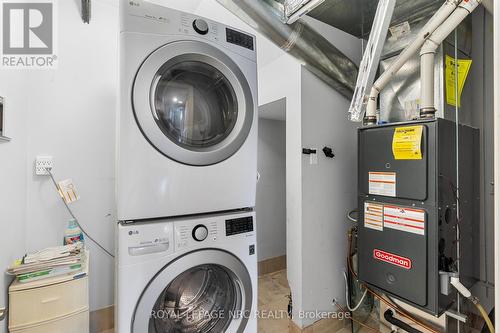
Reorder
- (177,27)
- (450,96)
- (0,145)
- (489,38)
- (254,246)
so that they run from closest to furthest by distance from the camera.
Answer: (177,27) → (254,246) → (0,145) → (450,96) → (489,38)

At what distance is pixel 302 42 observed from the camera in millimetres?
1521

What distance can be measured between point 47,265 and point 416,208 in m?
1.92

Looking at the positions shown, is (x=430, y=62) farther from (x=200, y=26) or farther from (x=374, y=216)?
(x=200, y=26)

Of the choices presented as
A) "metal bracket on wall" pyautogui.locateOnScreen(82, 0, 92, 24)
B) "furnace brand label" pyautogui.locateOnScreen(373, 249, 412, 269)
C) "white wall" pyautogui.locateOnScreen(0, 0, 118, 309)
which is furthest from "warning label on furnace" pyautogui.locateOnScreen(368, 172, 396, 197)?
"metal bracket on wall" pyautogui.locateOnScreen(82, 0, 92, 24)

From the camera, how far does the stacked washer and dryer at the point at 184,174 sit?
2.99 feet

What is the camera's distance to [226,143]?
3.53 feet

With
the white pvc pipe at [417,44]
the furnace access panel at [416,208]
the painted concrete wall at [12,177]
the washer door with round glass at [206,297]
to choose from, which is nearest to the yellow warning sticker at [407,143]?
the furnace access panel at [416,208]

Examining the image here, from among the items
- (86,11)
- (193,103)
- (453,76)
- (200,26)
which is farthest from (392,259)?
(86,11)

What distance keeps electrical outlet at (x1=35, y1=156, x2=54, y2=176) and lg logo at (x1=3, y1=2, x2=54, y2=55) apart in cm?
64

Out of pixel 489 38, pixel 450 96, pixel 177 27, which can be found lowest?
pixel 450 96

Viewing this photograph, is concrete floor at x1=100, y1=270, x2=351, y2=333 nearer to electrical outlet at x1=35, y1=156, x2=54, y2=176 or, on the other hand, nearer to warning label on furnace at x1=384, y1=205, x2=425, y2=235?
warning label on furnace at x1=384, y1=205, x2=425, y2=235

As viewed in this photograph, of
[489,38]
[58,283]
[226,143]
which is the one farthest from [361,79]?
[58,283]

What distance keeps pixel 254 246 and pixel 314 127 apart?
99 cm

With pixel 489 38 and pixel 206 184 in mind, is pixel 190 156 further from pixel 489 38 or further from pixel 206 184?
pixel 489 38
